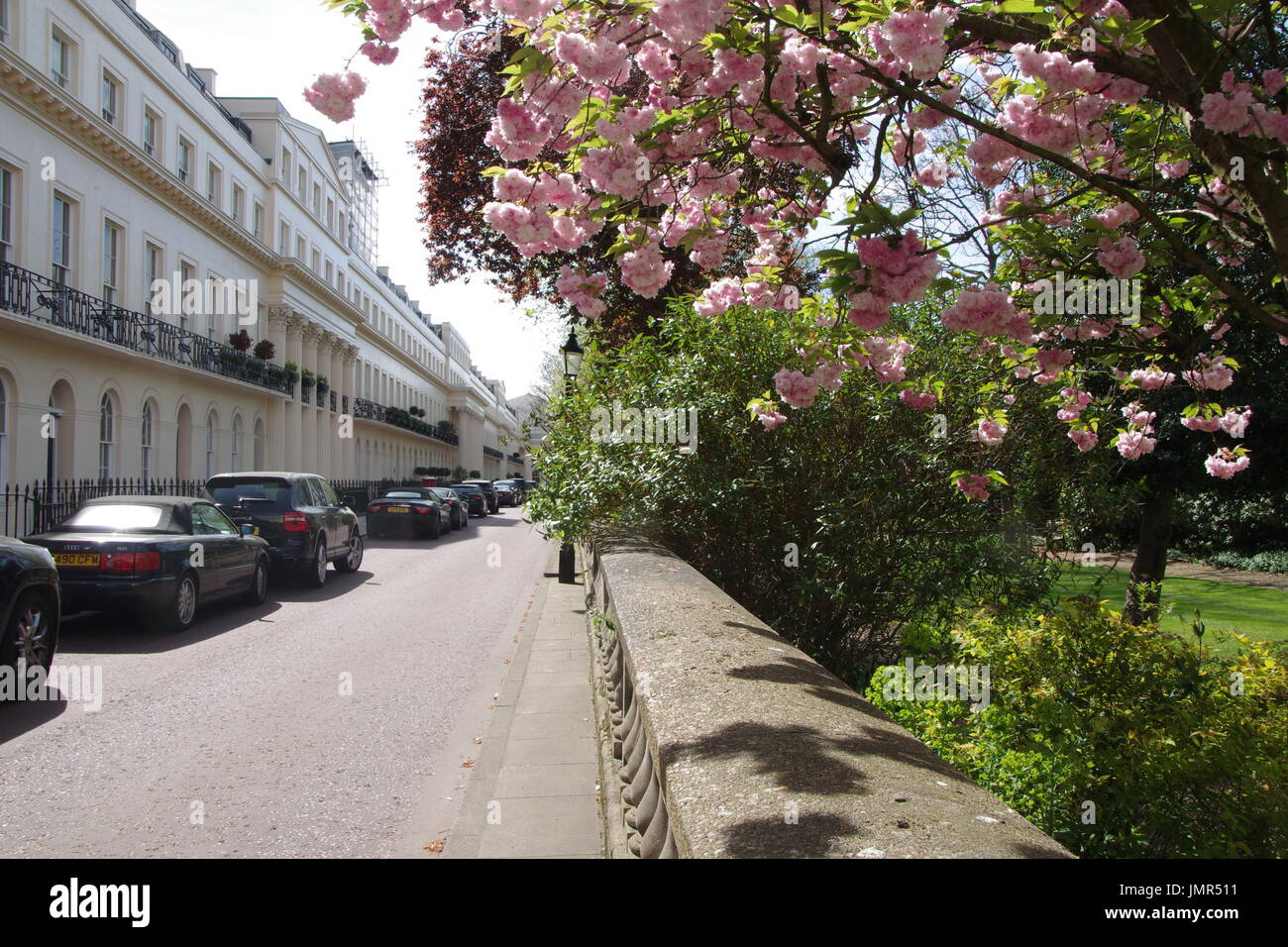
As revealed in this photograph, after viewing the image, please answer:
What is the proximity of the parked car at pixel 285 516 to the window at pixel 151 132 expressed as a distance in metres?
16.7

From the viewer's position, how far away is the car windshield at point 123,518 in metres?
10.3

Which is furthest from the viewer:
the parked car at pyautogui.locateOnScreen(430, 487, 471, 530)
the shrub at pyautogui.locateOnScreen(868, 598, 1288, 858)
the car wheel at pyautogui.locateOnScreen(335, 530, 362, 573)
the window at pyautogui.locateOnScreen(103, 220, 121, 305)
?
the parked car at pyautogui.locateOnScreen(430, 487, 471, 530)

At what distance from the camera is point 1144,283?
5.02 meters

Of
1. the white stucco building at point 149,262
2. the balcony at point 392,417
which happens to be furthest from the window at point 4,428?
the balcony at point 392,417

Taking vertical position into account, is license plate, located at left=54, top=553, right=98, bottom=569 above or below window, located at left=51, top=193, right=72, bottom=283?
below

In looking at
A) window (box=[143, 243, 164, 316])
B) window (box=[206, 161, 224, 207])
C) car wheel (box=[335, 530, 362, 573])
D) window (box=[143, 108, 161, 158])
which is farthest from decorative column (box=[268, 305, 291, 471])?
car wheel (box=[335, 530, 362, 573])

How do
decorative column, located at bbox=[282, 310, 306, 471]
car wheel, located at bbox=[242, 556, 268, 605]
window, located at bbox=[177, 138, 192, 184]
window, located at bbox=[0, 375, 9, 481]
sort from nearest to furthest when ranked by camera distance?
car wheel, located at bbox=[242, 556, 268, 605] → window, located at bbox=[0, 375, 9, 481] → window, located at bbox=[177, 138, 192, 184] → decorative column, located at bbox=[282, 310, 306, 471]

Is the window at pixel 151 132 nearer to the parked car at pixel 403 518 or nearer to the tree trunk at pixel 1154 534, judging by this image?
the parked car at pixel 403 518

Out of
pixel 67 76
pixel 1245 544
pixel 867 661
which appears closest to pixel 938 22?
pixel 867 661

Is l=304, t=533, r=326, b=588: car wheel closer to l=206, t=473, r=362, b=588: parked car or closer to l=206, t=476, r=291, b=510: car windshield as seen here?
l=206, t=473, r=362, b=588: parked car

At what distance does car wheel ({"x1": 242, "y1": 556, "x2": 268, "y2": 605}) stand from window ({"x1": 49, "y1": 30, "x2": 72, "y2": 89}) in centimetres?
1626

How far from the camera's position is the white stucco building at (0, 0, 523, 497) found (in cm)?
2031

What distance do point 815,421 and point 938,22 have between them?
372 centimetres
